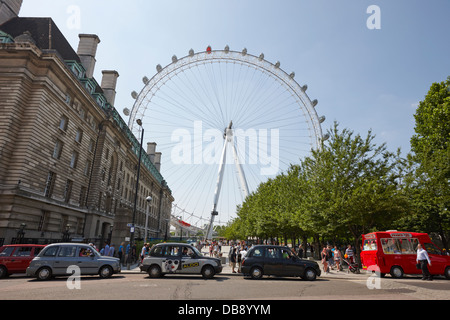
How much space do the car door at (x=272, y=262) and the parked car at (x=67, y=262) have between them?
28.1 feet

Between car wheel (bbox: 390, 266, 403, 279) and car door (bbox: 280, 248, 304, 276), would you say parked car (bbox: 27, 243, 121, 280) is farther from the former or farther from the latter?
car wheel (bbox: 390, 266, 403, 279)

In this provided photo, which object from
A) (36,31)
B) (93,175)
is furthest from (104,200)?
(36,31)

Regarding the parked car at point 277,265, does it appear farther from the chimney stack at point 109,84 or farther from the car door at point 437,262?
the chimney stack at point 109,84

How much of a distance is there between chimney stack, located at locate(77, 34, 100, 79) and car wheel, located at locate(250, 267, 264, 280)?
117 feet

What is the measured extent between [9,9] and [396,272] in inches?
1785

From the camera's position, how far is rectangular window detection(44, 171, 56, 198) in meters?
27.3

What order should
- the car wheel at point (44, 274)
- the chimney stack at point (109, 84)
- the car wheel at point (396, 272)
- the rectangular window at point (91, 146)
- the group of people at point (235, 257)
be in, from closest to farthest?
1. the car wheel at point (44, 274)
2. the car wheel at point (396, 272)
3. the group of people at point (235, 257)
4. the rectangular window at point (91, 146)
5. the chimney stack at point (109, 84)

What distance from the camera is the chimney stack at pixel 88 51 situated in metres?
39.0

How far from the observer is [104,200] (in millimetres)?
40688

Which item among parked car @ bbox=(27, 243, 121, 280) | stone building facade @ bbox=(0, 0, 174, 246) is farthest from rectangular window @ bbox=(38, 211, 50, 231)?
parked car @ bbox=(27, 243, 121, 280)

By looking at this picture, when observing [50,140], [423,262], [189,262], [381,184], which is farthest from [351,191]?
[50,140]

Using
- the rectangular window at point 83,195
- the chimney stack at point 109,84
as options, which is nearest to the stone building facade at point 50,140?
the rectangular window at point 83,195
